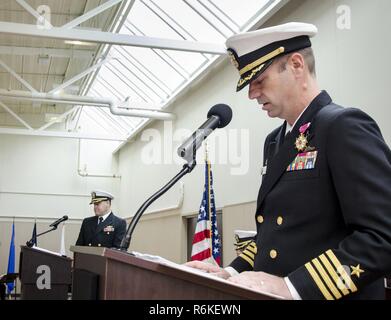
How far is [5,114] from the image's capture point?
16109 millimetres

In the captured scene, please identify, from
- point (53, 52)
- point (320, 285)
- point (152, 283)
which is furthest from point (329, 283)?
point (53, 52)

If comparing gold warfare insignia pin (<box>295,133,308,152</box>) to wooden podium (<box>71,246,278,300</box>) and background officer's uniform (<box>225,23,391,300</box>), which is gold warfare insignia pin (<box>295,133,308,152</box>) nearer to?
background officer's uniform (<box>225,23,391,300</box>)

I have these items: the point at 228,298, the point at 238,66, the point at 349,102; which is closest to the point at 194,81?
the point at 349,102

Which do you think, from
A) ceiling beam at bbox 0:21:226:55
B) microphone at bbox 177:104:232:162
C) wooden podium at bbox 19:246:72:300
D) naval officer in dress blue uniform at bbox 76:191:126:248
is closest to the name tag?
microphone at bbox 177:104:232:162

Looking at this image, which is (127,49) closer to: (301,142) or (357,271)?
(301,142)

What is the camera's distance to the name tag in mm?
1274

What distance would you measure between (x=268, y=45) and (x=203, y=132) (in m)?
0.38

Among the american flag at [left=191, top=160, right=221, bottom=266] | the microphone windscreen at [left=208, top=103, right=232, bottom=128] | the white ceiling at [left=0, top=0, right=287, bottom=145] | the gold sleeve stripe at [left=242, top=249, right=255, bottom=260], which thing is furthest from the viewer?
the white ceiling at [left=0, top=0, right=287, bottom=145]

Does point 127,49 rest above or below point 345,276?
above

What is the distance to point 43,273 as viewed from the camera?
555cm

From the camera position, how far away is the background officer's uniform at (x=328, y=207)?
1.08 metres

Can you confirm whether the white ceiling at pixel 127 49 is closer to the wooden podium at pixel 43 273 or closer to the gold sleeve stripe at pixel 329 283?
the wooden podium at pixel 43 273

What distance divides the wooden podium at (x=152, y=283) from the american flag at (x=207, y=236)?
460 cm
